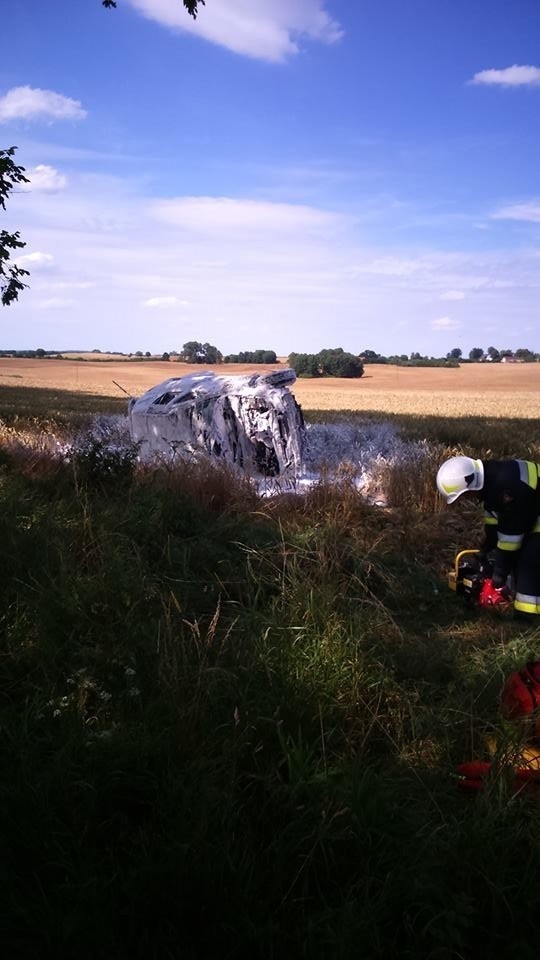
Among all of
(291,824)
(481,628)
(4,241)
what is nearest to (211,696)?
(291,824)

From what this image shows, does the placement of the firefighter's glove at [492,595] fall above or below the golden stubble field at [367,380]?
below

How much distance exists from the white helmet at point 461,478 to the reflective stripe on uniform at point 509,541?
0.38m

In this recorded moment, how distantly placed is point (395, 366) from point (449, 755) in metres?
64.8

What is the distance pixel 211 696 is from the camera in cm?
289

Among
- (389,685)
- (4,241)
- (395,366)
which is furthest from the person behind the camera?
(395,366)

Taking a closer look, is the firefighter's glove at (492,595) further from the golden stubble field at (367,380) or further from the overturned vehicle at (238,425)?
the golden stubble field at (367,380)

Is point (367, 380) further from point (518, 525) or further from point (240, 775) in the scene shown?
point (240, 775)

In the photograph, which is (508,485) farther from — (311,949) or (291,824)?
(311,949)

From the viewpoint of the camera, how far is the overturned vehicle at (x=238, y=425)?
966cm

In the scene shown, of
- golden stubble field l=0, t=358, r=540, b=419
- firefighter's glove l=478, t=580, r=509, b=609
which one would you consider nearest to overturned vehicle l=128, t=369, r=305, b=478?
firefighter's glove l=478, t=580, r=509, b=609

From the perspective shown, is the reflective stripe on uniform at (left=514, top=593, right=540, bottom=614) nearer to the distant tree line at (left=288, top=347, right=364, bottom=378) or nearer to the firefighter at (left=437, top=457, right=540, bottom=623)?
the firefighter at (left=437, top=457, right=540, bottom=623)

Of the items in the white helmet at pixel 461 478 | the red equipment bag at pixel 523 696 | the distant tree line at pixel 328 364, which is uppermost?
the distant tree line at pixel 328 364

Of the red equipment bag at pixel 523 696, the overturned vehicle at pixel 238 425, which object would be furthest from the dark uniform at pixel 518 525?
the overturned vehicle at pixel 238 425

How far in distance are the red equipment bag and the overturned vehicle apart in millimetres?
6301
